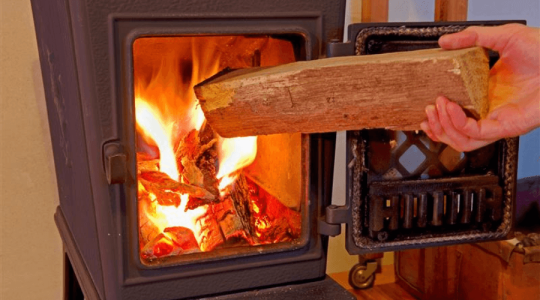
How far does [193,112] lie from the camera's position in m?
1.15

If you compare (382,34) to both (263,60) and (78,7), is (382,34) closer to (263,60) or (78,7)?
(263,60)

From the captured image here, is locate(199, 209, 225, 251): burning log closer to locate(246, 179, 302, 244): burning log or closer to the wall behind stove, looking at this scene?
locate(246, 179, 302, 244): burning log

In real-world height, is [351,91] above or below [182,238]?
above

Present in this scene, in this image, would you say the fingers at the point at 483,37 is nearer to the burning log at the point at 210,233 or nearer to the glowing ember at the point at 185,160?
the glowing ember at the point at 185,160

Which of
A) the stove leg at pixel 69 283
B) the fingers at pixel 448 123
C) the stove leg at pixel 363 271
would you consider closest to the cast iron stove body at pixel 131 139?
the fingers at pixel 448 123

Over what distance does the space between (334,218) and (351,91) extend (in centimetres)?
26

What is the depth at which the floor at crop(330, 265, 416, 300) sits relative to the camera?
205 centimetres

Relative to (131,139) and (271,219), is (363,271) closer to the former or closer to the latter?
(271,219)

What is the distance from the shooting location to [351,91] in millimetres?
926

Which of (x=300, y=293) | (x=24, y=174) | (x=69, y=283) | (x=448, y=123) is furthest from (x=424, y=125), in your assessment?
(x=24, y=174)

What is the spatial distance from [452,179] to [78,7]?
2.23 feet

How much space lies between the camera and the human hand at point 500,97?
92 centimetres

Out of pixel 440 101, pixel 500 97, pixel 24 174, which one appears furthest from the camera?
pixel 24 174

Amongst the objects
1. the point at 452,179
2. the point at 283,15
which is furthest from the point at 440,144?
the point at 283,15
